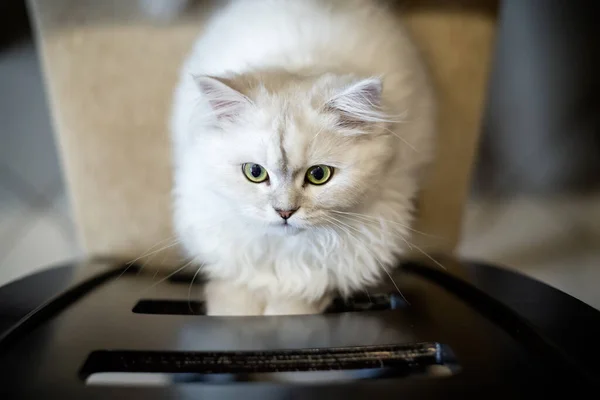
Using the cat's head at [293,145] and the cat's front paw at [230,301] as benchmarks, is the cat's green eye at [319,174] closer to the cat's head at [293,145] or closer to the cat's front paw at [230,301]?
the cat's head at [293,145]

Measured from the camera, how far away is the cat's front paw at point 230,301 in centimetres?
97

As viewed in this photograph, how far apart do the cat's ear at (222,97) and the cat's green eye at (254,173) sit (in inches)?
3.5

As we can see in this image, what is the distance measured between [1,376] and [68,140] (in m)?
0.72

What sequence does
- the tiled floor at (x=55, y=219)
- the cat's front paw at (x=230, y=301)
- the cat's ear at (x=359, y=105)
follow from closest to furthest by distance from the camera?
1. the cat's ear at (x=359, y=105)
2. the cat's front paw at (x=230, y=301)
3. the tiled floor at (x=55, y=219)

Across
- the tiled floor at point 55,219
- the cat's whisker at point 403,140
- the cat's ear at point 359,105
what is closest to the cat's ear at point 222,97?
the cat's ear at point 359,105

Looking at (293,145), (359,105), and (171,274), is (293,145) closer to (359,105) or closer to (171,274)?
(359,105)

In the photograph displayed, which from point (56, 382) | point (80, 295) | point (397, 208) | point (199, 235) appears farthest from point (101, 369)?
point (397, 208)

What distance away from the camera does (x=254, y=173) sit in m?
0.93

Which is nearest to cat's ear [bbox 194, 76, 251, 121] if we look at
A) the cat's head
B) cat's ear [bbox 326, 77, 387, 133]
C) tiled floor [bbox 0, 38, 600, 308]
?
the cat's head

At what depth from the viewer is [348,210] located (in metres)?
0.98

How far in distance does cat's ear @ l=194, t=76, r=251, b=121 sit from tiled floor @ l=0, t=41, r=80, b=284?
92cm

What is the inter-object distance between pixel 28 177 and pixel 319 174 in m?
1.25

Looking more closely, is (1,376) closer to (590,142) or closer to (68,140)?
(68,140)

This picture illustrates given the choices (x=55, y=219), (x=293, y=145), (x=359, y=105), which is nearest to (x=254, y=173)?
(x=293, y=145)
